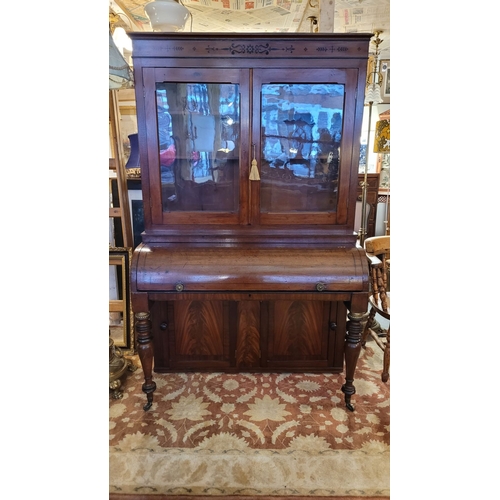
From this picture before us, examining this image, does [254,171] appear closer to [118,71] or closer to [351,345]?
[118,71]

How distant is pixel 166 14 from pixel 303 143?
91 cm

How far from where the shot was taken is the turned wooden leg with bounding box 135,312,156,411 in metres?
1.50

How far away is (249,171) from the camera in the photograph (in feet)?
4.98

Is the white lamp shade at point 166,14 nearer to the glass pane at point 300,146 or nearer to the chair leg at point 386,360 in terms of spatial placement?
the glass pane at point 300,146

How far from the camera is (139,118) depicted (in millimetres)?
1476

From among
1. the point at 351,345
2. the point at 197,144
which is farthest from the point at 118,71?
the point at 351,345

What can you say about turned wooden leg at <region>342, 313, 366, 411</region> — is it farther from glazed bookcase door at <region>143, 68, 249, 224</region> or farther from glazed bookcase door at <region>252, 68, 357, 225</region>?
glazed bookcase door at <region>143, 68, 249, 224</region>

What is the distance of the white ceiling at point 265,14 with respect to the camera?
104 inches

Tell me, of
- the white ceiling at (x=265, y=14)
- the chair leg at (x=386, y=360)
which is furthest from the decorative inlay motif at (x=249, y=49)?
the chair leg at (x=386, y=360)

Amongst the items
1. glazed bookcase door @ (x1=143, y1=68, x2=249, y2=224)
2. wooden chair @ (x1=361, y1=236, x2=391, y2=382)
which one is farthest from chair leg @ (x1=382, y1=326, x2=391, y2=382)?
glazed bookcase door @ (x1=143, y1=68, x2=249, y2=224)

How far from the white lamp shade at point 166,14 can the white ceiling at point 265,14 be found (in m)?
1.42
